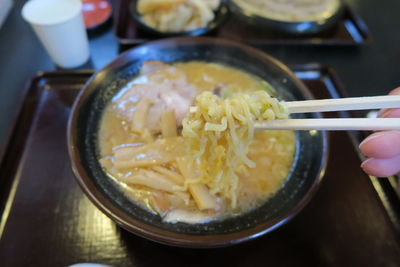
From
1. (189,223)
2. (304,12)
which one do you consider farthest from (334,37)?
(189,223)

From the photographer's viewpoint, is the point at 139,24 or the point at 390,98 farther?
the point at 139,24

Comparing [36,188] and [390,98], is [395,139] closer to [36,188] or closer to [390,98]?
[390,98]

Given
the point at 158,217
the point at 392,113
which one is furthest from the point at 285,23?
the point at 158,217

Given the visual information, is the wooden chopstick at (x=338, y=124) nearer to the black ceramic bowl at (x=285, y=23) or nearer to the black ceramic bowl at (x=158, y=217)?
the black ceramic bowl at (x=158, y=217)

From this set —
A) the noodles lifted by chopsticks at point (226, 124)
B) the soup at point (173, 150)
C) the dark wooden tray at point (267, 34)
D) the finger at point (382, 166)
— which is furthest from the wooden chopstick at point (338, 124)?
the dark wooden tray at point (267, 34)

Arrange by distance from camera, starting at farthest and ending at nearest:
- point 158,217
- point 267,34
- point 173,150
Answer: point 267,34, point 173,150, point 158,217

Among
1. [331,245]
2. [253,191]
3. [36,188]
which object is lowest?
[331,245]

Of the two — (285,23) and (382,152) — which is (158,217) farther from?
(285,23)

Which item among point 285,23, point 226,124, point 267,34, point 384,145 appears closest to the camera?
point 384,145
